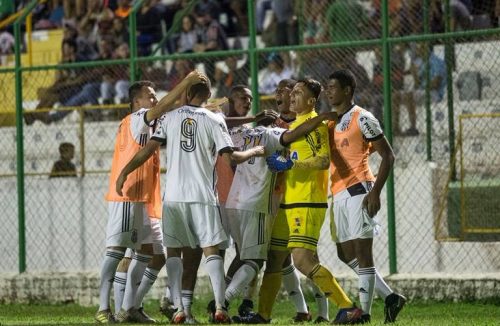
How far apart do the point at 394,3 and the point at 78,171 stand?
14.6 feet

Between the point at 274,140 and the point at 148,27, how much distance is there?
749 centimetres

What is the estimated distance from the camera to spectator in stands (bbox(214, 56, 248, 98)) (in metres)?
15.9

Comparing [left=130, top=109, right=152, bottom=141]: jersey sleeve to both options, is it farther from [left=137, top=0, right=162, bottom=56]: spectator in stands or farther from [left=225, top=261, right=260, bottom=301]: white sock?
[left=137, top=0, right=162, bottom=56]: spectator in stands

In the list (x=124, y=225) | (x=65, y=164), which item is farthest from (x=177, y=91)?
(x=65, y=164)

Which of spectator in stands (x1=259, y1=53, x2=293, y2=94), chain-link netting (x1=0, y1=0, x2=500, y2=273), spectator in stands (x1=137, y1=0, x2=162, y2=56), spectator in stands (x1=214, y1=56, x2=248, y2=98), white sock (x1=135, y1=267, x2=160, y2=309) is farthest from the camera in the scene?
spectator in stands (x1=137, y1=0, x2=162, y2=56)

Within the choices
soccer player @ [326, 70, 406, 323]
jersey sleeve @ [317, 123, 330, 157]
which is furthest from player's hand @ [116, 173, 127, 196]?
soccer player @ [326, 70, 406, 323]

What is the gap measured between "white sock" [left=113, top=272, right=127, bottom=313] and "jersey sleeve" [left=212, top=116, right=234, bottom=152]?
1.96m

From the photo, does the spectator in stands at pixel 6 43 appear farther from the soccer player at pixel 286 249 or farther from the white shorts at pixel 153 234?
the soccer player at pixel 286 249

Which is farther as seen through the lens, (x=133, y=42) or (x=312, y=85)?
(x=133, y=42)

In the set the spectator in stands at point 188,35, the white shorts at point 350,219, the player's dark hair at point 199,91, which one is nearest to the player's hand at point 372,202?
the white shorts at point 350,219

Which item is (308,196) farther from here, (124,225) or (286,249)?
(124,225)

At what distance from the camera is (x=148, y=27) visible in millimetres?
18141

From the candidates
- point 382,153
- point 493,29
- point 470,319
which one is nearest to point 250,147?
point 382,153

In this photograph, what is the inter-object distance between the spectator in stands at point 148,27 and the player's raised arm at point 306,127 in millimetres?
7424
